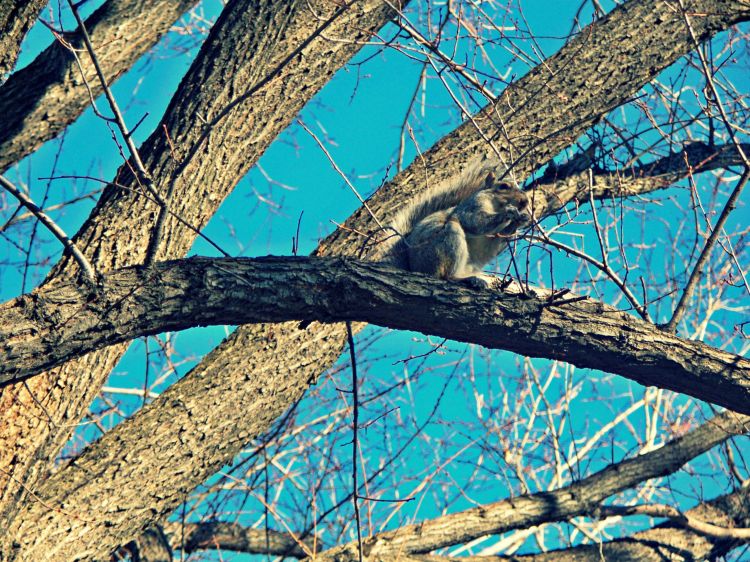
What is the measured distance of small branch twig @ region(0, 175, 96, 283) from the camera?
3045 millimetres

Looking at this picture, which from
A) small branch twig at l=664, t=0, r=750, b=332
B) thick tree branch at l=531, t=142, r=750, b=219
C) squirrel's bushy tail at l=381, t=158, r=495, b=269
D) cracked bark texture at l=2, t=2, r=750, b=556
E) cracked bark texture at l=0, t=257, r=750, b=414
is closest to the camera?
cracked bark texture at l=0, t=257, r=750, b=414

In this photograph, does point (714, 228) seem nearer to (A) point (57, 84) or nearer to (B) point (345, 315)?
(B) point (345, 315)

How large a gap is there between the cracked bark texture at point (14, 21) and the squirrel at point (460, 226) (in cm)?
212

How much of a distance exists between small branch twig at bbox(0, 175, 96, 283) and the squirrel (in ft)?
5.47

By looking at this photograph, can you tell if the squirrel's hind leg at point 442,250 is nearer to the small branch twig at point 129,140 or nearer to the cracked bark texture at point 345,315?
the cracked bark texture at point 345,315

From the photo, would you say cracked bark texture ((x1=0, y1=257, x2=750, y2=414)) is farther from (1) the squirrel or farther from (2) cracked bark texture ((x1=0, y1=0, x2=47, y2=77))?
(2) cracked bark texture ((x1=0, y1=0, x2=47, y2=77))

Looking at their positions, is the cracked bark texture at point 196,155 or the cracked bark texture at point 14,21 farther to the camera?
the cracked bark texture at point 196,155

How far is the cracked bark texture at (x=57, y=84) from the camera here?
5125 mm

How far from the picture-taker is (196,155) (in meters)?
4.48

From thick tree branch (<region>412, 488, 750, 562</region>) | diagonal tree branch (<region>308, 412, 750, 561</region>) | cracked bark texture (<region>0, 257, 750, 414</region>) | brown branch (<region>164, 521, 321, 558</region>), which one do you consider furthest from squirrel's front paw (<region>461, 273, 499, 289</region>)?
brown branch (<region>164, 521, 321, 558</region>)

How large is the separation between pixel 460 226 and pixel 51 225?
2.12m

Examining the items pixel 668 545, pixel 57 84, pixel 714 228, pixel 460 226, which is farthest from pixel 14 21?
pixel 668 545

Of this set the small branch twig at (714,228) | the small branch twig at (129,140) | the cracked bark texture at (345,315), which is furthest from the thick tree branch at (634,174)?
the small branch twig at (129,140)

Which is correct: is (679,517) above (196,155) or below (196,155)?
below
